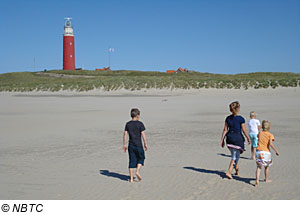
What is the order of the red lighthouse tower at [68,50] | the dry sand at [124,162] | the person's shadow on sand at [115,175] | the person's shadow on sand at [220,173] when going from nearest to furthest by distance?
the dry sand at [124,162], the person's shadow on sand at [220,173], the person's shadow on sand at [115,175], the red lighthouse tower at [68,50]

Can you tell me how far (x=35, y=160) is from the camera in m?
8.54

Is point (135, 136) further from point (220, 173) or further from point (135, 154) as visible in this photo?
point (220, 173)

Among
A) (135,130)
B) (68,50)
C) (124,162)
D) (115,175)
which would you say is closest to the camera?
(135,130)

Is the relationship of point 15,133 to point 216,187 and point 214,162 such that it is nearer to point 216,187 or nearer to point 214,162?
point 214,162

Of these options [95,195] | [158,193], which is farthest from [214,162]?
[95,195]

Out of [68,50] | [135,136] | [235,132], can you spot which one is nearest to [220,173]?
[235,132]

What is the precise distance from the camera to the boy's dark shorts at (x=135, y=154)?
6.69m

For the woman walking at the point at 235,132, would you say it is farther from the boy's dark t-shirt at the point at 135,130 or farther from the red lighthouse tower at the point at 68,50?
the red lighthouse tower at the point at 68,50

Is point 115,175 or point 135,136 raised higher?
point 135,136

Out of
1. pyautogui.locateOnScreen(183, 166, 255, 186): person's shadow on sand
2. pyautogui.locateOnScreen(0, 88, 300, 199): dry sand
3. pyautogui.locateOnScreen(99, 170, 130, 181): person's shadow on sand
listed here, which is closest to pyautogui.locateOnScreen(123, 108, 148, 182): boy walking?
pyautogui.locateOnScreen(99, 170, 130, 181): person's shadow on sand

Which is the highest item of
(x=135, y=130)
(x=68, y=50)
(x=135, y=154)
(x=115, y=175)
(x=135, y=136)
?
(x=68, y=50)

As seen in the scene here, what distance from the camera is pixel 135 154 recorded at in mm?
6750

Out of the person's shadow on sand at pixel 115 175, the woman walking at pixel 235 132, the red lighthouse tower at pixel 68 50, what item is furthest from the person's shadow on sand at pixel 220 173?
the red lighthouse tower at pixel 68 50

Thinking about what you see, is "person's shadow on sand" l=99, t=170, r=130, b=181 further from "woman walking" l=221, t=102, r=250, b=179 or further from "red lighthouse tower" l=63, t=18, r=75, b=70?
"red lighthouse tower" l=63, t=18, r=75, b=70
